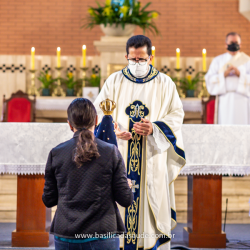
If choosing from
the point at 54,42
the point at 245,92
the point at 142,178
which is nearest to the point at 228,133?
the point at 142,178

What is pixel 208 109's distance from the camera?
577 cm

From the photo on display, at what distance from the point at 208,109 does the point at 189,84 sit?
25.4 inches

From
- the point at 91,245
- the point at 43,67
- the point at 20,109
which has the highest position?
the point at 43,67

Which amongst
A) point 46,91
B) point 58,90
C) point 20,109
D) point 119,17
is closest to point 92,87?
point 58,90

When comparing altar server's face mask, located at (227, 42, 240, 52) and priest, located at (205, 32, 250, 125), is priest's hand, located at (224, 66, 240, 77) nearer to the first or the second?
priest, located at (205, 32, 250, 125)

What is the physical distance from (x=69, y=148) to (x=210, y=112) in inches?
167

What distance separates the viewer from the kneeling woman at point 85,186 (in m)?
1.77

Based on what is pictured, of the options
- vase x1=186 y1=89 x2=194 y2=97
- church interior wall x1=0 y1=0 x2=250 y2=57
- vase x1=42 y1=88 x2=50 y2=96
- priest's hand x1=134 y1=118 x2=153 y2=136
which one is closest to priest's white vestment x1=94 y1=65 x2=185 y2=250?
priest's hand x1=134 y1=118 x2=153 y2=136

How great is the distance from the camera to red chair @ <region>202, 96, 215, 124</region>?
574 centimetres

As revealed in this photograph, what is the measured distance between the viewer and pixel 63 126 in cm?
339

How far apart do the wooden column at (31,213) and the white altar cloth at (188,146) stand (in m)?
0.22

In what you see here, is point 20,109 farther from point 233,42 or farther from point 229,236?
point 229,236

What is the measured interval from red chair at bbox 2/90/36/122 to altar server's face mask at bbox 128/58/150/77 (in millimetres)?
3360

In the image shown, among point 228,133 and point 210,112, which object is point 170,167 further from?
point 210,112
